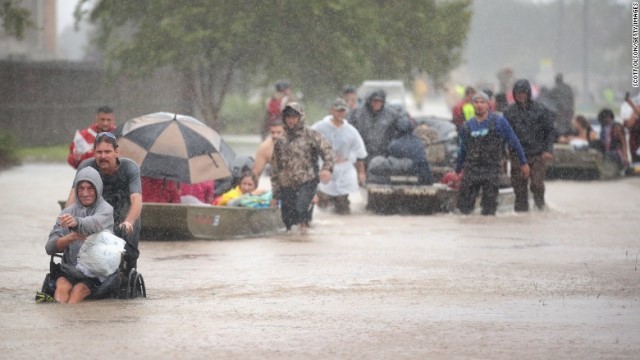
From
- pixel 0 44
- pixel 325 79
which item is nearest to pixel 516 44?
pixel 0 44

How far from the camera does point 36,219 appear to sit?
22672mm

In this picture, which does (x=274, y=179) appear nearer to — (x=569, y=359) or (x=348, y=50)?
(x=569, y=359)

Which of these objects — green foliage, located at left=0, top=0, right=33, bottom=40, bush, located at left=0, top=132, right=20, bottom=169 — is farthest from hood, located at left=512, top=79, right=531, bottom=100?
bush, located at left=0, top=132, right=20, bottom=169

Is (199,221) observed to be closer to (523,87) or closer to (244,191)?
(244,191)

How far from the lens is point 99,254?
12.8 meters

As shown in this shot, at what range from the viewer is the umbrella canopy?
62.4ft

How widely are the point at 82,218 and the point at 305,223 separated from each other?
8.03m

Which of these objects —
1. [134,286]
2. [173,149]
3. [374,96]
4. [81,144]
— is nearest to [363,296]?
[134,286]

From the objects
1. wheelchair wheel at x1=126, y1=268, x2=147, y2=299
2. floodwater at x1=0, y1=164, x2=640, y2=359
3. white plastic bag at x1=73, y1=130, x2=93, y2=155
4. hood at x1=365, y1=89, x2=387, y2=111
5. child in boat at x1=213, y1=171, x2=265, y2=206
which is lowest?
floodwater at x1=0, y1=164, x2=640, y2=359

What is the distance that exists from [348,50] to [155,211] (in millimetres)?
22330

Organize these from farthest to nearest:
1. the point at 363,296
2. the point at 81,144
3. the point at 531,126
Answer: the point at 531,126, the point at 81,144, the point at 363,296

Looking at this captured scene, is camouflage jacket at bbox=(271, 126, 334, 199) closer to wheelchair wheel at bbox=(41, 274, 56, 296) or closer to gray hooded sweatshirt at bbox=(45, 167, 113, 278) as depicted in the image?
gray hooded sweatshirt at bbox=(45, 167, 113, 278)

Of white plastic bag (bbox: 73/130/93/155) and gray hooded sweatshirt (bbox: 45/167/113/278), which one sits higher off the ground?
white plastic bag (bbox: 73/130/93/155)

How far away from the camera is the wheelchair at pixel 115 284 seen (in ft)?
42.6
